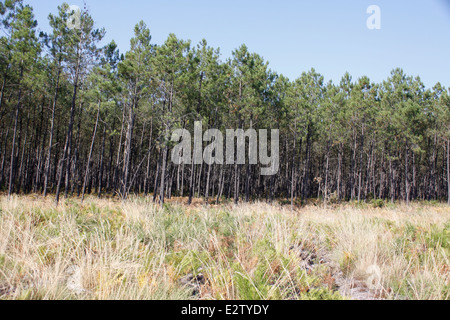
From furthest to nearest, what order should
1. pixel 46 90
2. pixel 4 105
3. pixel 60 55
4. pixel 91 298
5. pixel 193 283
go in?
pixel 4 105
pixel 46 90
pixel 60 55
pixel 193 283
pixel 91 298

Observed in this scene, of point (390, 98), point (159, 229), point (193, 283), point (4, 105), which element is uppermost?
point (390, 98)

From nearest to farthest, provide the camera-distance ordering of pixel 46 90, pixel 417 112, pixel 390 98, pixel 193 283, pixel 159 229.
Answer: pixel 193 283 < pixel 159 229 < pixel 46 90 < pixel 417 112 < pixel 390 98

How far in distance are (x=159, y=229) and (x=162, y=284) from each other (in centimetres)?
223

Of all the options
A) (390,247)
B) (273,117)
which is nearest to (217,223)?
(390,247)

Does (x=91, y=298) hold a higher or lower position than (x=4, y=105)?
lower

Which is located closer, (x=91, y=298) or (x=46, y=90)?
(x=91, y=298)

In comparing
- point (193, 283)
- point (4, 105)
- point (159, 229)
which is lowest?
point (193, 283)

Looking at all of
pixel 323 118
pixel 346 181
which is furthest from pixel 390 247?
pixel 346 181

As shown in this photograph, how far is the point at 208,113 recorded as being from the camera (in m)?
28.0

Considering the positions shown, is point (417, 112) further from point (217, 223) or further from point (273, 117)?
point (217, 223)

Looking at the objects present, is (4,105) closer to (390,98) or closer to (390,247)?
(390,247)

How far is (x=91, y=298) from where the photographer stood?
2.79 metres

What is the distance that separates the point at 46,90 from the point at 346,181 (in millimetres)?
47860

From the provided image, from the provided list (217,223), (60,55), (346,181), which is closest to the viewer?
(217,223)
